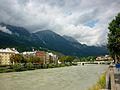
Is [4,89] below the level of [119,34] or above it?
below

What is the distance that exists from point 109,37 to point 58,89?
17117 millimetres

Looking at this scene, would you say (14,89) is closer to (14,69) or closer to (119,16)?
(119,16)

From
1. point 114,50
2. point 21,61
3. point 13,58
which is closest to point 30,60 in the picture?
point 21,61

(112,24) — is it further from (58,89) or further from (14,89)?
(14,89)

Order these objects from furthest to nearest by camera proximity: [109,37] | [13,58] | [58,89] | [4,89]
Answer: [13,58] < [109,37] < [4,89] < [58,89]

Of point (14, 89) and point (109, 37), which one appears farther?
point (109, 37)

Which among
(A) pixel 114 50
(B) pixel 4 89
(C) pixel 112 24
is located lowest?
(B) pixel 4 89

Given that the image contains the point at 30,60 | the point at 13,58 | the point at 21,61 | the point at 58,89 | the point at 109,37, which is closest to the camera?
the point at 58,89

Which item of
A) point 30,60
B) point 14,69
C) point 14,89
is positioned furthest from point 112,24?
point 30,60

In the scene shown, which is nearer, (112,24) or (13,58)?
(112,24)

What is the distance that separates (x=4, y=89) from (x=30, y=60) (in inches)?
6055

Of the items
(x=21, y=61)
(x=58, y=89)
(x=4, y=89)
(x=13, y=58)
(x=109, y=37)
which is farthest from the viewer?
(x=21, y=61)

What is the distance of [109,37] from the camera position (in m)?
50.4

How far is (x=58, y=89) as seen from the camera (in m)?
38.9
